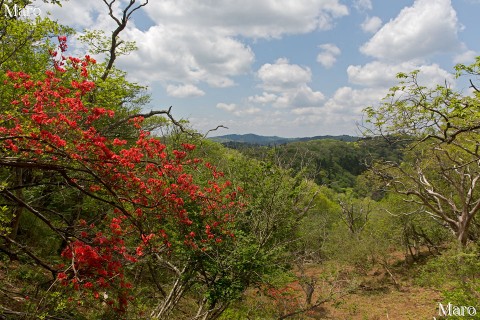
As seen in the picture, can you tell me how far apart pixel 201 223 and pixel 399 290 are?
18.8 m

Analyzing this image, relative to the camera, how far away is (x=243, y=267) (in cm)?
823

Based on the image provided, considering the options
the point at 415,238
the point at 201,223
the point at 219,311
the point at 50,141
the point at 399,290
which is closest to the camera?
the point at 50,141

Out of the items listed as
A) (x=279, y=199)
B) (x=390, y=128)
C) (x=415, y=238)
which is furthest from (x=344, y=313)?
(x=279, y=199)

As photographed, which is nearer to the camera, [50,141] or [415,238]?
[50,141]

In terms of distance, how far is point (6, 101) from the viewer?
9.82 meters

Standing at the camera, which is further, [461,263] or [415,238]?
[415,238]

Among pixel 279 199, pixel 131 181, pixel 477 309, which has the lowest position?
pixel 477 309

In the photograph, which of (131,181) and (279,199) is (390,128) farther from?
(131,181)

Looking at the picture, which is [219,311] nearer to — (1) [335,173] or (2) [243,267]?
(2) [243,267]

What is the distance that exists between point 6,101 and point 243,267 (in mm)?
8370

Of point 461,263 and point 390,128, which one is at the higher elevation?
point 390,128

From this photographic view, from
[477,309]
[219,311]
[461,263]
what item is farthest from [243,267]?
[461,263]

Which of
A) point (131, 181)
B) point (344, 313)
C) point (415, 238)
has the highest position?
point (131, 181)

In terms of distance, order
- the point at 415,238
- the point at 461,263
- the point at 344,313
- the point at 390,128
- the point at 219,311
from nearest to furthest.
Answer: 1. the point at 219,311
2. the point at 461,263
3. the point at 390,128
4. the point at 344,313
5. the point at 415,238
